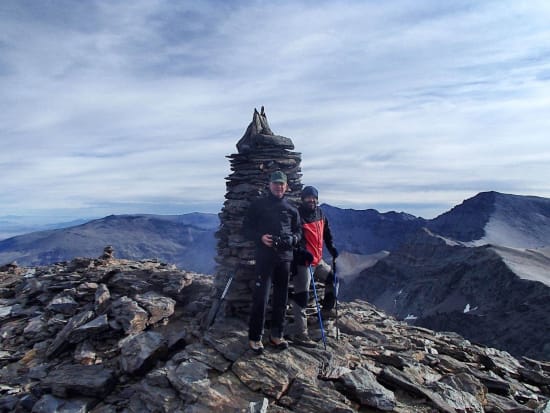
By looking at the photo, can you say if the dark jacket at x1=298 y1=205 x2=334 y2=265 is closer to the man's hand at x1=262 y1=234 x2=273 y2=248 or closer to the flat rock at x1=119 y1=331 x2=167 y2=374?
the man's hand at x1=262 y1=234 x2=273 y2=248

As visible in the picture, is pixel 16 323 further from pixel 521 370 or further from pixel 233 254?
pixel 521 370

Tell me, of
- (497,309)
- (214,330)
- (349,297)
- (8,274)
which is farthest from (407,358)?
(349,297)

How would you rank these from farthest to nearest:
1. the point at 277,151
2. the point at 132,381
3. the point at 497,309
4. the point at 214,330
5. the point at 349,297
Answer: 1. the point at 349,297
2. the point at 497,309
3. the point at 277,151
4. the point at 214,330
5. the point at 132,381

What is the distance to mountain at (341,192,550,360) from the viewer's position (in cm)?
7829

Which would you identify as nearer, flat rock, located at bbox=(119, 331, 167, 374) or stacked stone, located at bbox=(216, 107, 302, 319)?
flat rock, located at bbox=(119, 331, 167, 374)

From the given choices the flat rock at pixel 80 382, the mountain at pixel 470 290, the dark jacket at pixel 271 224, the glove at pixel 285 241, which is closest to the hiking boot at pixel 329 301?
the dark jacket at pixel 271 224

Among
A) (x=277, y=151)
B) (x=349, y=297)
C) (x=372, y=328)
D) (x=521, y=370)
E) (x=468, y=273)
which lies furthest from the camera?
(x=349, y=297)

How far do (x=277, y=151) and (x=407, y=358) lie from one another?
8356 millimetres

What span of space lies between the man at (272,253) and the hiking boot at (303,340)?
690mm

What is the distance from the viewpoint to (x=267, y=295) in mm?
11812

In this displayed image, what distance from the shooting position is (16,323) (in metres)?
16.0

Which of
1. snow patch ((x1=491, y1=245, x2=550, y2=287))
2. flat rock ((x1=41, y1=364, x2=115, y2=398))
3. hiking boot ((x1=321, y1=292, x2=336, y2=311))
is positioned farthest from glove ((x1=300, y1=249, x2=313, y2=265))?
snow patch ((x1=491, y1=245, x2=550, y2=287))

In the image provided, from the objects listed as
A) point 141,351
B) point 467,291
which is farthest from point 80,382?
point 467,291

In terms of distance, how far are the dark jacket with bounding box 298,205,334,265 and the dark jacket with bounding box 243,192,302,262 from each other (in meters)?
0.66
